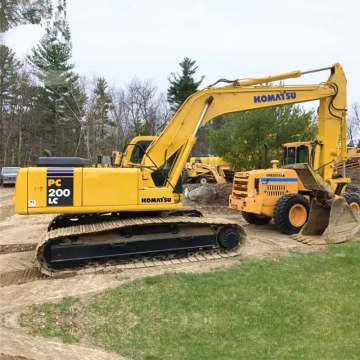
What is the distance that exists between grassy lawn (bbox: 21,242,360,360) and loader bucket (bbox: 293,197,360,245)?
2.53 m

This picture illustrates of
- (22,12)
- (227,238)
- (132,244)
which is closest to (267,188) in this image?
(227,238)

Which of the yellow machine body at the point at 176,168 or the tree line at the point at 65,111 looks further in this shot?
the tree line at the point at 65,111

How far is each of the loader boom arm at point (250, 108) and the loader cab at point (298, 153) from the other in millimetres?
484

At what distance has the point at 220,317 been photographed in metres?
5.20

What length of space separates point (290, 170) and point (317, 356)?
7089mm

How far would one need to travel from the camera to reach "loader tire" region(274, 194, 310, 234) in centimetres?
1023

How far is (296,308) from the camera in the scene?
542 cm

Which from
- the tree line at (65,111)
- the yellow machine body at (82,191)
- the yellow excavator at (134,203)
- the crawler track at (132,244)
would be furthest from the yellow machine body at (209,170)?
the yellow machine body at (82,191)

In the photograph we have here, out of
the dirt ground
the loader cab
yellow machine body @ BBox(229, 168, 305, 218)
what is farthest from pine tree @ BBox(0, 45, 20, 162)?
yellow machine body @ BBox(229, 168, 305, 218)

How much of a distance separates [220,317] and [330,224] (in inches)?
202

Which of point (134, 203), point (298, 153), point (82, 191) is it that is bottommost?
point (134, 203)

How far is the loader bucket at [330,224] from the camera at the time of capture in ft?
30.5

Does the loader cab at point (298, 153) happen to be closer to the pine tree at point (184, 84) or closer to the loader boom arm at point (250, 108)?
the loader boom arm at point (250, 108)

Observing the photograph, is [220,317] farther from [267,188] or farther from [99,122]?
[99,122]
